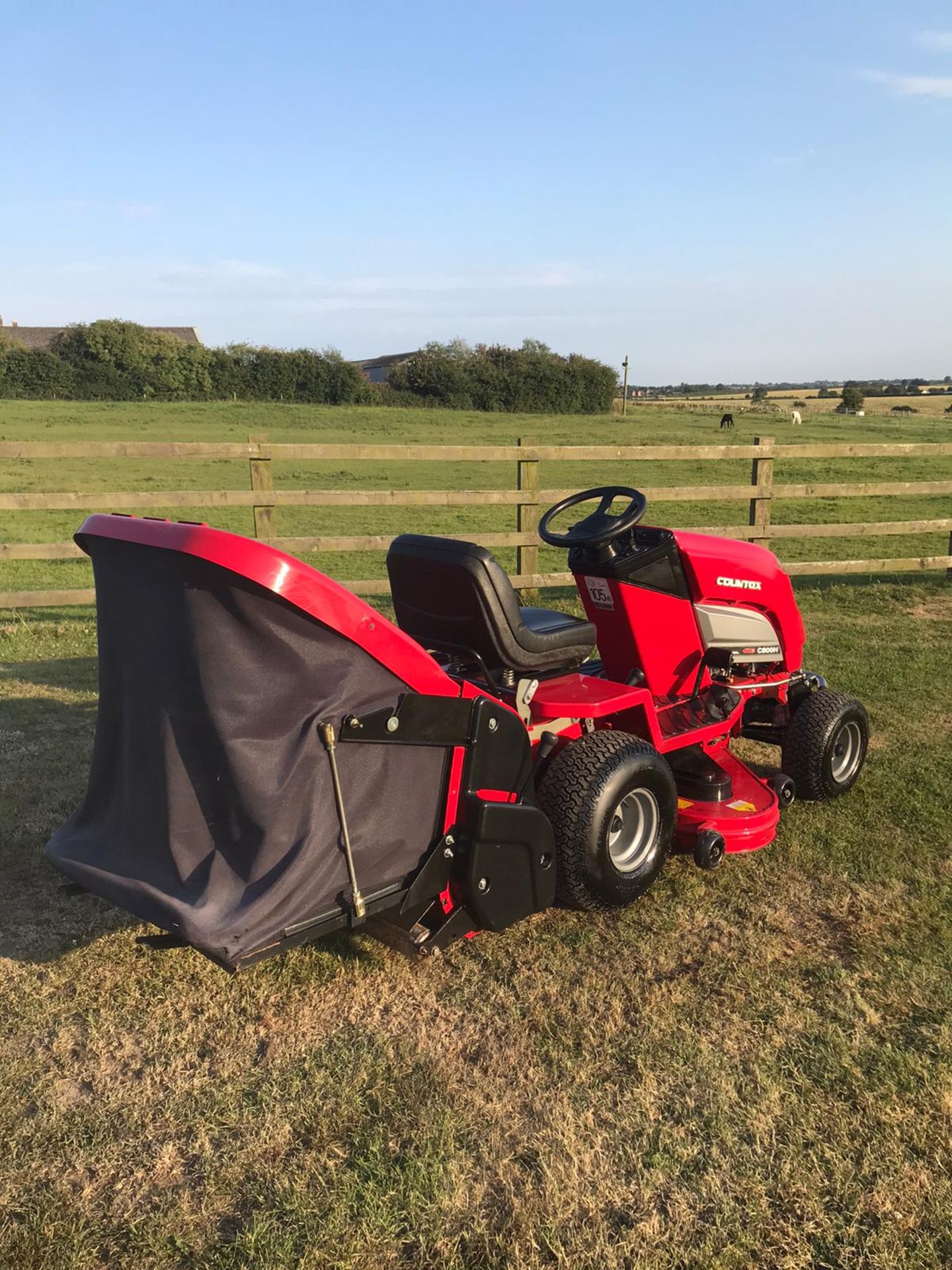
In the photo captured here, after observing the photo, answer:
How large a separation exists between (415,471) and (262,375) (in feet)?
73.0

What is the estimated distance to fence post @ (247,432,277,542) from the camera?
7.91m

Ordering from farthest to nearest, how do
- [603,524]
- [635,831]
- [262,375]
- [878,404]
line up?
1. [878,404]
2. [262,375]
3. [603,524]
4. [635,831]

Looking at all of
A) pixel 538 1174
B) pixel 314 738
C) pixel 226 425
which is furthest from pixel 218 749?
pixel 226 425

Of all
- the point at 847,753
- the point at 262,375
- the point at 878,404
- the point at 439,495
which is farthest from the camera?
the point at 878,404

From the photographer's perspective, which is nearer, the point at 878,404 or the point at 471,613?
the point at 471,613

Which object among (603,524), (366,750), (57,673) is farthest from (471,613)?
(57,673)

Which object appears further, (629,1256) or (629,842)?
(629,842)

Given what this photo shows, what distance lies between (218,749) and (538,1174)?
1.29 meters

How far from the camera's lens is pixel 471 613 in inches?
126

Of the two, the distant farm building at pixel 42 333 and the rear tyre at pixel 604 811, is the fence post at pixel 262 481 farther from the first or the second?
the distant farm building at pixel 42 333

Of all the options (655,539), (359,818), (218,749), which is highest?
(655,539)

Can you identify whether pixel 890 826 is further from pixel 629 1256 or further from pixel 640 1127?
pixel 629 1256

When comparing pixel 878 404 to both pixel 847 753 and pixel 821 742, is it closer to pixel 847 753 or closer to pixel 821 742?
pixel 847 753

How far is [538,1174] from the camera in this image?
2.35 m
